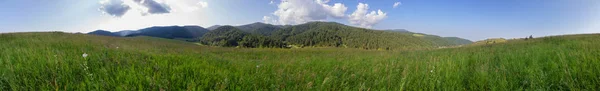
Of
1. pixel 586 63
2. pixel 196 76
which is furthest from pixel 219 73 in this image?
pixel 586 63

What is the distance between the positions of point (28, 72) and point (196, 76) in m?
1.70

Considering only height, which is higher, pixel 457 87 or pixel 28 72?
pixel 28 72

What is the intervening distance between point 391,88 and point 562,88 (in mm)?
1765

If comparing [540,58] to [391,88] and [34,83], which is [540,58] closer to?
[391,88]

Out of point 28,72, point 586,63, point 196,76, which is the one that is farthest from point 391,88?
point 28,72

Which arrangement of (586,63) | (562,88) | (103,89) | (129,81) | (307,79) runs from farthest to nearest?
(307,79) < (586,63) < (562,88) < (129,81) < (103,89)

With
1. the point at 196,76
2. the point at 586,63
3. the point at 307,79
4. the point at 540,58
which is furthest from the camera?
the point at 540,58

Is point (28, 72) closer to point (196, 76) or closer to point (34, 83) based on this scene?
point (34, 83)

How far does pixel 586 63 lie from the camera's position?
303 cm

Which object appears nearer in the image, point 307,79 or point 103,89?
point 103,89

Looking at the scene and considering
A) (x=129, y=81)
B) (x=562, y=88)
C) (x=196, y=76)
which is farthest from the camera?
(x=196, y=76)

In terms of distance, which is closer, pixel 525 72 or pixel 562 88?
pixel 562 88

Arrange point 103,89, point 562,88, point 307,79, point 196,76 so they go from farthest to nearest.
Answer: point 307,79 < point 196,76 < point 562,88 < point 103,89

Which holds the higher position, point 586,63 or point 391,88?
point 586,63
